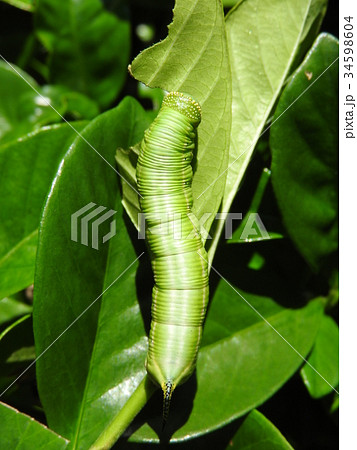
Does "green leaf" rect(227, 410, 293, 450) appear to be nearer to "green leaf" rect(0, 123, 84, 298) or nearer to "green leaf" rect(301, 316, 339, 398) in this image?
"green leaf" rect(301, 316, 339, 398)

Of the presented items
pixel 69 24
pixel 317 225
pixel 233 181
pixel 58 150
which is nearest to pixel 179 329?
pixel 233 181

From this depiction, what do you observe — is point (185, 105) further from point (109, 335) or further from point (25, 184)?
point (109, 335)

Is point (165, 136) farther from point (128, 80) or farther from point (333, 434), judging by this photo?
point (333, 434)

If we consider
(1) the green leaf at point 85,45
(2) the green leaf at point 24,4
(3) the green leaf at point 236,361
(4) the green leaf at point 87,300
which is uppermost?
(2) the green leaf at point 24,4

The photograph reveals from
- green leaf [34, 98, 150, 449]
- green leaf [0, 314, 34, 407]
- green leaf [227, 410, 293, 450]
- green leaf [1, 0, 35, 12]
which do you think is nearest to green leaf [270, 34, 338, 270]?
green leaf [34, 98, 150, 449]

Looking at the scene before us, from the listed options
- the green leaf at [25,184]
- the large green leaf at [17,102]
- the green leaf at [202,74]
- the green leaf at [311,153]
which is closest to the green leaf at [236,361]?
the green leaf at [311,153]

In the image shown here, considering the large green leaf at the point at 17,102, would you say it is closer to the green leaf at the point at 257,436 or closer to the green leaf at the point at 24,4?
the green leaf at the point at 24,4
